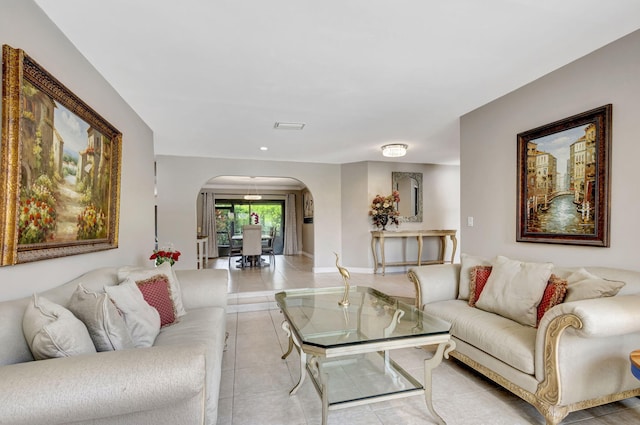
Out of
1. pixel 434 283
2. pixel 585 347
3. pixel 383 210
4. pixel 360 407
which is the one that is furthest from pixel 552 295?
pixel 383 210

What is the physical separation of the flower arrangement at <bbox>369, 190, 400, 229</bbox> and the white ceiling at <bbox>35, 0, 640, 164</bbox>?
2511mm

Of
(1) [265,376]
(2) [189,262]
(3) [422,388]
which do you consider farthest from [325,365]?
(2) [189,262]

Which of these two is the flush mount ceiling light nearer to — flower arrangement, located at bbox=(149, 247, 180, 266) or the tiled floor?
the tiled floor

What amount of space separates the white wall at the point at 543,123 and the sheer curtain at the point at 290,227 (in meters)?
6.91

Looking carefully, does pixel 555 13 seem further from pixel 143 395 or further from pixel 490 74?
pixel 143 395

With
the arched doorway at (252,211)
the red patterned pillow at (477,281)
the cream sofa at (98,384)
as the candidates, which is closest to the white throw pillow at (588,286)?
the red patterned pillow at (477,281)

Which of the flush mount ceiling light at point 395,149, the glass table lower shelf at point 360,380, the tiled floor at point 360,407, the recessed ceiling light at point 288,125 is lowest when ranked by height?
the tiled floor at point 360,407

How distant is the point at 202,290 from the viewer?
252 cm

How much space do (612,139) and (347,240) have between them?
464 centimetres

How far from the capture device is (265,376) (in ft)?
7.42

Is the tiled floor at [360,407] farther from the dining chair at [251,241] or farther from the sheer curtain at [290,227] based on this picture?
the sheer curtain at [290,227]

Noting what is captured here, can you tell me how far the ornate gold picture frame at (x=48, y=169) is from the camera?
1.40 m

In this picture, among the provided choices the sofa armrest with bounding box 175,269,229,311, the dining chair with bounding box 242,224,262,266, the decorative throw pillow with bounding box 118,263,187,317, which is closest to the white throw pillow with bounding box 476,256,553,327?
the sofa armrest with bounding box 175,269,229,311

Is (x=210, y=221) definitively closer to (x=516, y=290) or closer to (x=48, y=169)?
(x=48, y=169)
